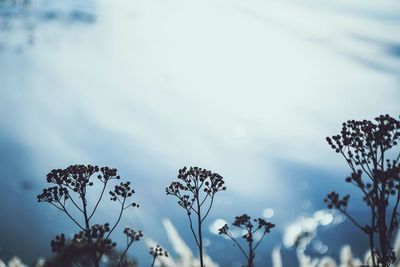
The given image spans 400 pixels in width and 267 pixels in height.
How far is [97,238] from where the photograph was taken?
1482cm

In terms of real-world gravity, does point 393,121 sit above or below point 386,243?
above

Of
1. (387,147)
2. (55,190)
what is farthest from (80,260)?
(387,147)

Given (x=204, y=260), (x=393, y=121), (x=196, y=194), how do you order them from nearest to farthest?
(x=393, y=121) < (x=204, y=260) < (x=196, y=194)

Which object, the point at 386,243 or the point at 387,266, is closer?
the point at 386,243

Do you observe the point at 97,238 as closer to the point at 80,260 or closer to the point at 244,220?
the point at 80,260

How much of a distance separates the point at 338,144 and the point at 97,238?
953cm

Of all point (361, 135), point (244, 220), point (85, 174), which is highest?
point (361, 135)

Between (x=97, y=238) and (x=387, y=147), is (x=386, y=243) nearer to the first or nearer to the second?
(x=387, y=147)

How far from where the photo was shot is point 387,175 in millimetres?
12289

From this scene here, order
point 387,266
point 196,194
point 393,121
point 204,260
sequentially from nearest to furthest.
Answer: point 387,266
point 393,121
point 204,260
point 196,194

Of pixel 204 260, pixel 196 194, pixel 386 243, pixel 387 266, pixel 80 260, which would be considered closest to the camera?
pixel 386 243

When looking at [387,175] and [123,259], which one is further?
[123,259]

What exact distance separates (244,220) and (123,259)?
5462 millimetres

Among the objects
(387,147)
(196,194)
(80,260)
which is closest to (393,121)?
(387,147)
